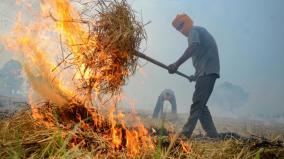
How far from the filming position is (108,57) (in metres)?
3.99

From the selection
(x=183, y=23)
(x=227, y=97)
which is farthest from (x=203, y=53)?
(x=227, y=97)

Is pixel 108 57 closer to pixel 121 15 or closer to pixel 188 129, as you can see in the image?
pixel 121 15

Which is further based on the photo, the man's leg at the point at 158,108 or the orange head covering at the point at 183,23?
the man's leg at the point at 158,108

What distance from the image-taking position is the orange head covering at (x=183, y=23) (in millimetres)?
7953

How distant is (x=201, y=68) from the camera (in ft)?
24.7

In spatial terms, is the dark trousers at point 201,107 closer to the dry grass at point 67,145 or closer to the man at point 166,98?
the dry grass at point 67,145

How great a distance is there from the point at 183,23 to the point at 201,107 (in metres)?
1.98

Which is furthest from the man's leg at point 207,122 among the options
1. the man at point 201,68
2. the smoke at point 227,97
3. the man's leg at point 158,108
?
the smoke at point 227,97

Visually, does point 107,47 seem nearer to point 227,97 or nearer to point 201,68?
point 201,68

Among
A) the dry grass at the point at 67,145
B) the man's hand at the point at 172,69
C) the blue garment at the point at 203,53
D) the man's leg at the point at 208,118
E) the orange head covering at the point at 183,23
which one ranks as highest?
the orange head covering at the point at 183,23

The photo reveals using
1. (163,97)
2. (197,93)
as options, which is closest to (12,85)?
(163,97)

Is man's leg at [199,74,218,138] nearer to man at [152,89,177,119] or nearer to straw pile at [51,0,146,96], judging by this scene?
straw pile at [51,0,146,96]

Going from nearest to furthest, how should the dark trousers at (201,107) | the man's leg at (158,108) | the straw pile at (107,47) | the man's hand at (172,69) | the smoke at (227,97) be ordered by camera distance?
the straw pile at (107,47) → the man's hand at (172,69) → the dark trousers at (201,107) → the man's leg at (158,108) → the smoke at (227,97)

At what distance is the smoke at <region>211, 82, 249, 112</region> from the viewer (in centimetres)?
9500
